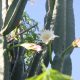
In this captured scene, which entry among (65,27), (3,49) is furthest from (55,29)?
(3,49)

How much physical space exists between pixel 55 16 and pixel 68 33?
20cm

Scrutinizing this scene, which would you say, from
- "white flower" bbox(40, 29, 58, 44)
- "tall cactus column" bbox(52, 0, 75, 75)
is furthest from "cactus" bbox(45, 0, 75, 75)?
"white flower" bbox(40, 29, 58, 44)

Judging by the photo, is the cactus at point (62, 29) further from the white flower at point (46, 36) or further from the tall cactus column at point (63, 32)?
the white flower at point (46, 36)

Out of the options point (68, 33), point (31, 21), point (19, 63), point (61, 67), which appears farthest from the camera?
point (31, 21)

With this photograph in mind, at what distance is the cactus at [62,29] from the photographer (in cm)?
207

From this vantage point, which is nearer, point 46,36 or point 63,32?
point 46,36

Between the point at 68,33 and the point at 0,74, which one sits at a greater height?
the point at 68,33

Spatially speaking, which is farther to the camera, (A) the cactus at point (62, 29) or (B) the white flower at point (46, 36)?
(A) the cactus at point (62, 29)

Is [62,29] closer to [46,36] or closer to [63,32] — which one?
[63,32]

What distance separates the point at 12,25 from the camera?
2.10m

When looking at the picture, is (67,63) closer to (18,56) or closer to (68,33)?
(68,33)

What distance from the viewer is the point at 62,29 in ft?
7.29

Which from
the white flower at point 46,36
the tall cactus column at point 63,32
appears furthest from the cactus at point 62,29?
the white flower at point 46,36

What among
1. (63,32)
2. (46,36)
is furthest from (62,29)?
(46,36)
